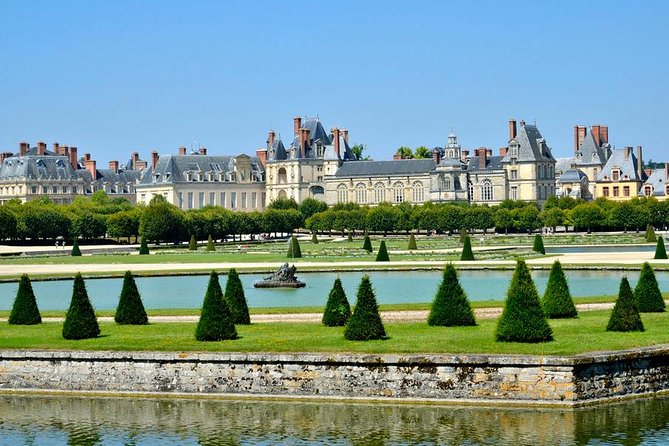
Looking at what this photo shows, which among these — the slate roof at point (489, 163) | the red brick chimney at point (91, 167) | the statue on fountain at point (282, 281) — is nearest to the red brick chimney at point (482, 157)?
the slate roof at point (489, 163)

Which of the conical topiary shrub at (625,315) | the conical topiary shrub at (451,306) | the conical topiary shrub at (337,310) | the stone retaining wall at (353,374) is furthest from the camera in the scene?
the conical topiary shrub at (337,310)

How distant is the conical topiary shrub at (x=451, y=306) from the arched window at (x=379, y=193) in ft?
289

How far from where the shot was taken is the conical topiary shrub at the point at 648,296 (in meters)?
22.8

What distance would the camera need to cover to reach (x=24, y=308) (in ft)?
76.3

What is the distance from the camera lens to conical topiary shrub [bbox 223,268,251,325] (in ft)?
73.6

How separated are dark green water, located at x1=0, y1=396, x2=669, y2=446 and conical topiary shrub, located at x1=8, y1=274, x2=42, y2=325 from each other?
507 centimetres

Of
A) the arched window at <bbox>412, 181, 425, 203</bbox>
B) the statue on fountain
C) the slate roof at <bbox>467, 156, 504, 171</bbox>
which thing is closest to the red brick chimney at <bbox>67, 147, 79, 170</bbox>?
the arched window at <bbox>412, 181, 425, 203</bbox>

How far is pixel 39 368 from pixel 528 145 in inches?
3472

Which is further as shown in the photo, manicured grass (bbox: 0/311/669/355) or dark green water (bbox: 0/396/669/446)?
manicured grass (bbox: 0/311/669/355)

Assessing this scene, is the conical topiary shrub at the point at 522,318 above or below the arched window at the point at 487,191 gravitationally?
below

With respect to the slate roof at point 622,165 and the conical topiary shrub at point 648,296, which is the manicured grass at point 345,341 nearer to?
the conical topiary shrub at point 648,296

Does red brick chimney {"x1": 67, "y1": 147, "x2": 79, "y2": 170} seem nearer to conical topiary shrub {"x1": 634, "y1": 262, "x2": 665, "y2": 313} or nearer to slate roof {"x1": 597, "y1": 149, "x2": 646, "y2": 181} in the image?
slate roof {"x1": 597, "y1": 149, "x2": 646, "y2": 181}

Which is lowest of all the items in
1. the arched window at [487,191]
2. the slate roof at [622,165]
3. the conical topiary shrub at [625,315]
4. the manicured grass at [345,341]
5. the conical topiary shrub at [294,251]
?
the manicured grass at [345,341]

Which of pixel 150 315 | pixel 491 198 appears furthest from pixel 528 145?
pixel 150 315
